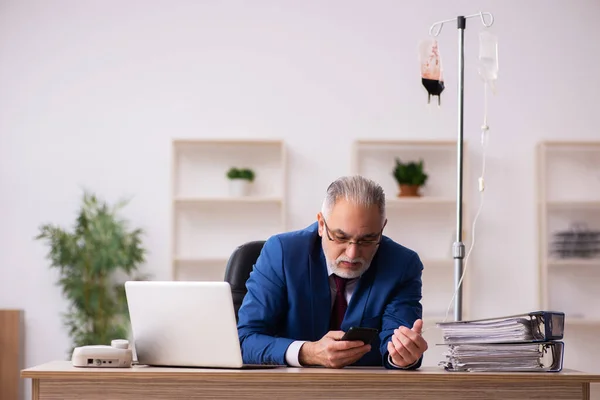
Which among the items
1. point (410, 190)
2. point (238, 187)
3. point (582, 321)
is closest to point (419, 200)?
point (410, 190)

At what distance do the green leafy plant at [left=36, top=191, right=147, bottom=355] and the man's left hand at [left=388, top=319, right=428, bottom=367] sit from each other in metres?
3.08

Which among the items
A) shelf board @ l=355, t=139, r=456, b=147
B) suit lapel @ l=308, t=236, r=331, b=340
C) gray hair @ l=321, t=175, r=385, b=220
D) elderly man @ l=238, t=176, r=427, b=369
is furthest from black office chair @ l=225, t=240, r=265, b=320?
shelf board @ l=355, t=139, r=456, b=147

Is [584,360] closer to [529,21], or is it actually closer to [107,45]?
[529,21]

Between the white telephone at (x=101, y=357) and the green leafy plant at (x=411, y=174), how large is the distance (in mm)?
3287

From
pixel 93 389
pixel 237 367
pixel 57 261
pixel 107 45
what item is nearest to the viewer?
pixel 93 389

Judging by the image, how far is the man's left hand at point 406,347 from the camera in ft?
6.74

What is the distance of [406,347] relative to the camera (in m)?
2.05

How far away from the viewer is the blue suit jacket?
250 centimetres

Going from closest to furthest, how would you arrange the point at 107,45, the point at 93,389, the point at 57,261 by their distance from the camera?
the point at 93,389 < the point at 57,261 < the point at 107,45

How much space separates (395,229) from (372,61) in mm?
1046

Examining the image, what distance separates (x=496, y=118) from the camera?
5.34m

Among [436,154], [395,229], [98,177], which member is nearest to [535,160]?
[436,154]

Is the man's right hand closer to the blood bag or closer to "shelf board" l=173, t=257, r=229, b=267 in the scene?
the blood bag

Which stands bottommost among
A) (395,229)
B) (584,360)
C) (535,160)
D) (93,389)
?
(584,360)
